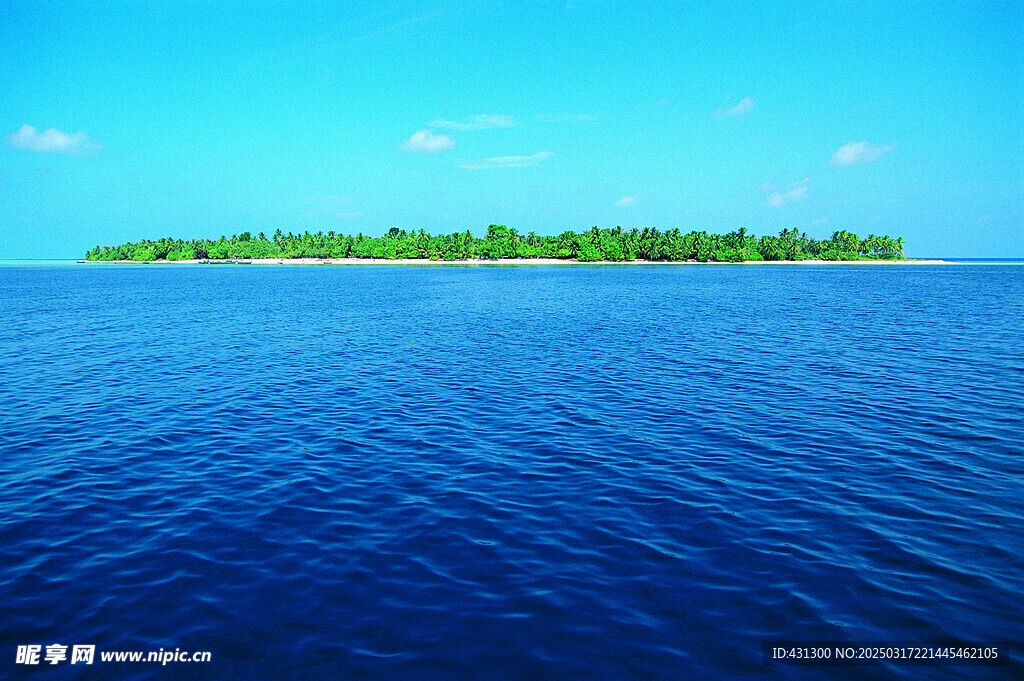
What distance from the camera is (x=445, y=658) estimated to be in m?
10.5

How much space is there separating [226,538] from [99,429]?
13746mm

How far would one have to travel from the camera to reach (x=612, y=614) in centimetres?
1181

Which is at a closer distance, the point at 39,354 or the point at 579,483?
the point at 579,483

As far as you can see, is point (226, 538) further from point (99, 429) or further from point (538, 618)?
point (99, 429)

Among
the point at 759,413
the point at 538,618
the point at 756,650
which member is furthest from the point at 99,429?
the point at 759,413

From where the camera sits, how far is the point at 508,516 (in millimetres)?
16266

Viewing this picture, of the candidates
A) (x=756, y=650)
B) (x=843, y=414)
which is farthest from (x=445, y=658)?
(x=843, y=414)

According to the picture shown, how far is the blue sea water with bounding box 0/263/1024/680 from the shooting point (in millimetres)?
11109

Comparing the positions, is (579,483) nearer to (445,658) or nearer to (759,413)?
(445,658)

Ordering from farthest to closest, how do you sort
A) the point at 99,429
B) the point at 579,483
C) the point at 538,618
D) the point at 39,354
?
1. the point at 39,354
2. the point at 99,429
3. the point at 579,483
4. the point at 538,618

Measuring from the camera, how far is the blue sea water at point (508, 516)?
11.1 meters

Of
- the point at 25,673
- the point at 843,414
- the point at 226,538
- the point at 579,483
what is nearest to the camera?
the point at 25,673

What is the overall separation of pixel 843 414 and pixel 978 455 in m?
5.73

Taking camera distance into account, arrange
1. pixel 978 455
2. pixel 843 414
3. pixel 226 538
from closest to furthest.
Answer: pixel 226 538 → pixel 978 455 → pixel 843 414
